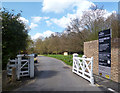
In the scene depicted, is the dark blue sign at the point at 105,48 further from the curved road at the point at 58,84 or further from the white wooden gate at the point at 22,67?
the white wooden gate at the point at 22,67

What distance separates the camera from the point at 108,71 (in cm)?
598

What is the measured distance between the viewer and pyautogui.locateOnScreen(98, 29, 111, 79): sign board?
6.03m

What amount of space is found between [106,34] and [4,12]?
21.3 ft

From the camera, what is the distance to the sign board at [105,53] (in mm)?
6026

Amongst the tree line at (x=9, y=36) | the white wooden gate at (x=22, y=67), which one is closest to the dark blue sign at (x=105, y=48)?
the white wooden gate at (x=22, y=67)

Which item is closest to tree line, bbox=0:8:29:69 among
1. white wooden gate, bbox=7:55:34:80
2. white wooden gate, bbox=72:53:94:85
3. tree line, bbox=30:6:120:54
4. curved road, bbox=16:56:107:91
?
white wooden gate, bbox=7:55:34:80

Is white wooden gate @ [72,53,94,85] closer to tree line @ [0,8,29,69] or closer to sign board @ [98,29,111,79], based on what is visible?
sign board @ [98,29,111,79]

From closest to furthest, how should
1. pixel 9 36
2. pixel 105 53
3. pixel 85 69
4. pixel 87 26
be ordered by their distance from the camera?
pixel 9 36, pixel 105 53, pixel 85 69, pixel 87 26

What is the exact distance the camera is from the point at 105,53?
6.32 meters

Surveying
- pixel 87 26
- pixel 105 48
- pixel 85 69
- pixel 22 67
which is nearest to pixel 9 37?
pixel 22 67

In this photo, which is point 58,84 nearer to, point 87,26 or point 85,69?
point 85,69

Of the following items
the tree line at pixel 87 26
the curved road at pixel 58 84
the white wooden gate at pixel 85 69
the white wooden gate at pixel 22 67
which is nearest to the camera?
the curved road at pixel 58 84

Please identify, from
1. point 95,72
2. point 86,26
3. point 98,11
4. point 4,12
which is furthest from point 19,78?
point 98,11

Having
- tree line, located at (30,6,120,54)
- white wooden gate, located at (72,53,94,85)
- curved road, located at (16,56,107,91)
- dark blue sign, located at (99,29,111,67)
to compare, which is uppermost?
tree line, located at (30,6,120,54)
